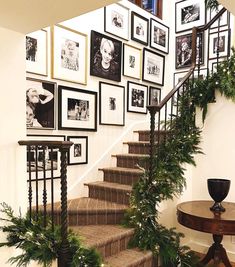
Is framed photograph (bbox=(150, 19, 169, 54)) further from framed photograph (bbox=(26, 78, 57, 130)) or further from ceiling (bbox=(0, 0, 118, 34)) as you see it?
ceiling (bbox=(0, 0, 118, 34))

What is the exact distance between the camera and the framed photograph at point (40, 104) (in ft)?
10.2

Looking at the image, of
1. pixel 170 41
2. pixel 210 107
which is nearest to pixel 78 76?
pixel 210 107

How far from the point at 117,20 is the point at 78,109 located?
166 cm

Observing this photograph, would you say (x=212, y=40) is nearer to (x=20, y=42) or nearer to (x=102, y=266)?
(x=20, y=42)

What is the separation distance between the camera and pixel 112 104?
421 centimetres

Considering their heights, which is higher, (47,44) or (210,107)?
(47,44)

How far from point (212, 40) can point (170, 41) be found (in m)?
0.87

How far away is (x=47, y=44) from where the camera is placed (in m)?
3.30

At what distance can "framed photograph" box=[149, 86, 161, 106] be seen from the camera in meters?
5.03

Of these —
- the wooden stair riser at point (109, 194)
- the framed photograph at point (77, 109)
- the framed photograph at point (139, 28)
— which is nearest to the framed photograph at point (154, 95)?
the framed photograph at point (139, 28)

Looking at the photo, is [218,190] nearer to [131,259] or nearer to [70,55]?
[131,259]

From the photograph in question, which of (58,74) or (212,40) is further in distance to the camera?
(212,40)

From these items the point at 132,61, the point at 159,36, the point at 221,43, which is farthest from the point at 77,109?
the point at 221,43

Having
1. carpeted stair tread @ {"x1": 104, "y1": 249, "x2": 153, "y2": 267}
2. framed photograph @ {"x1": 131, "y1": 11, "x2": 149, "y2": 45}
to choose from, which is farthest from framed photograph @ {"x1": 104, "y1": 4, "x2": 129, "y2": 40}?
carpeted stair tread @ {"x1": 104, "y1": 249, "x2": 153, "y2": 267}
